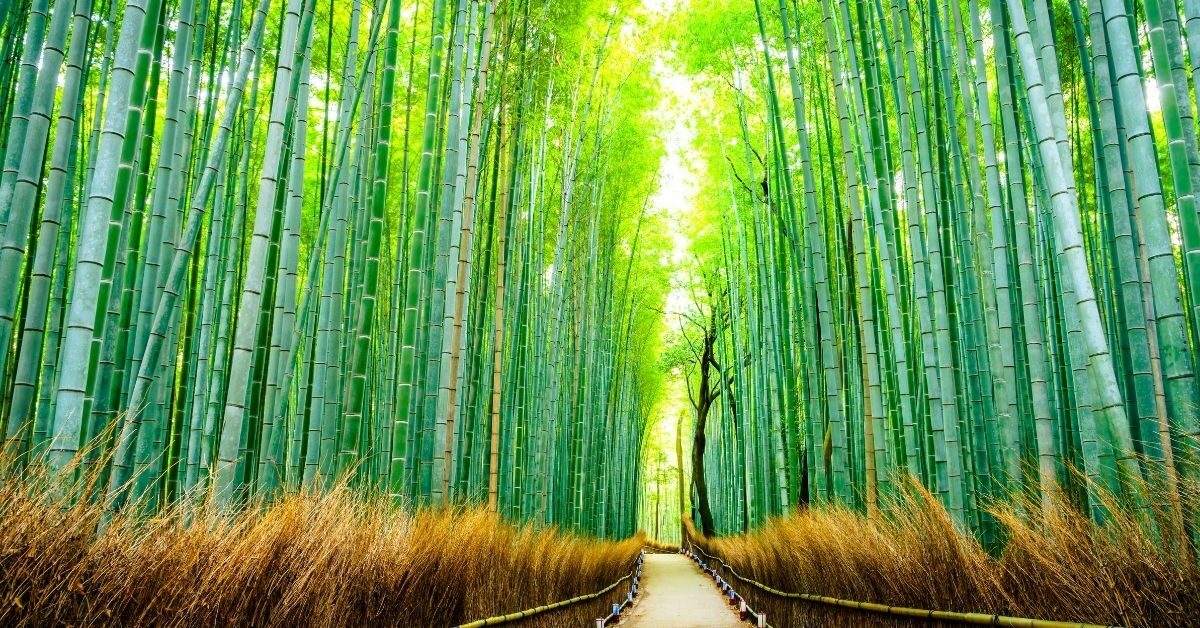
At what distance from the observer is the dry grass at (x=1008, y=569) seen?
146 centimetres

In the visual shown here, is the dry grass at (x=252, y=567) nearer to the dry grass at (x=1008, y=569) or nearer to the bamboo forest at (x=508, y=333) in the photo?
the bamboo forest at (x=508, y=333)

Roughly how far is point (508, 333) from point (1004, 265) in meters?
3.33

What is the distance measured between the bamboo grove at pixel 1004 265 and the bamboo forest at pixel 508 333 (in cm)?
2

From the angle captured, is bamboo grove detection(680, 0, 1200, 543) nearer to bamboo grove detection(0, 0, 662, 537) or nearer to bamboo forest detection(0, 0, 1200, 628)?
bamboo forest detection(0, 0, 1200, 628)

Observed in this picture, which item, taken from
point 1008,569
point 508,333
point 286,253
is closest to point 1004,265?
point 1008,569

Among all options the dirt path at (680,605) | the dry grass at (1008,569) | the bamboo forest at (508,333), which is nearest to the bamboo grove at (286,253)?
the bamboo forest at (508,333)

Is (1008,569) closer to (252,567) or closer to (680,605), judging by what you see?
(252,567)

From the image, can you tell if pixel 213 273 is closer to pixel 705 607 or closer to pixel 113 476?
pixel 113 476

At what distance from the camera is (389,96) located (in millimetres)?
2754

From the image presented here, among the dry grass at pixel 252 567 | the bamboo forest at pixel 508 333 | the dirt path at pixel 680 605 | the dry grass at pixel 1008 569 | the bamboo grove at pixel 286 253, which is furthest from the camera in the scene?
the dirt path at pixel 680 605

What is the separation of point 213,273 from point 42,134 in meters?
1.46

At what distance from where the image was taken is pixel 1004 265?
2768mm

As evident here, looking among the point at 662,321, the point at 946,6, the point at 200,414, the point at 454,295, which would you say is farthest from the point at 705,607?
the point at 662,321

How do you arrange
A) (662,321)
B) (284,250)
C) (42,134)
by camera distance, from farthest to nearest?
(662,321)
(284,250)
(42,134)
